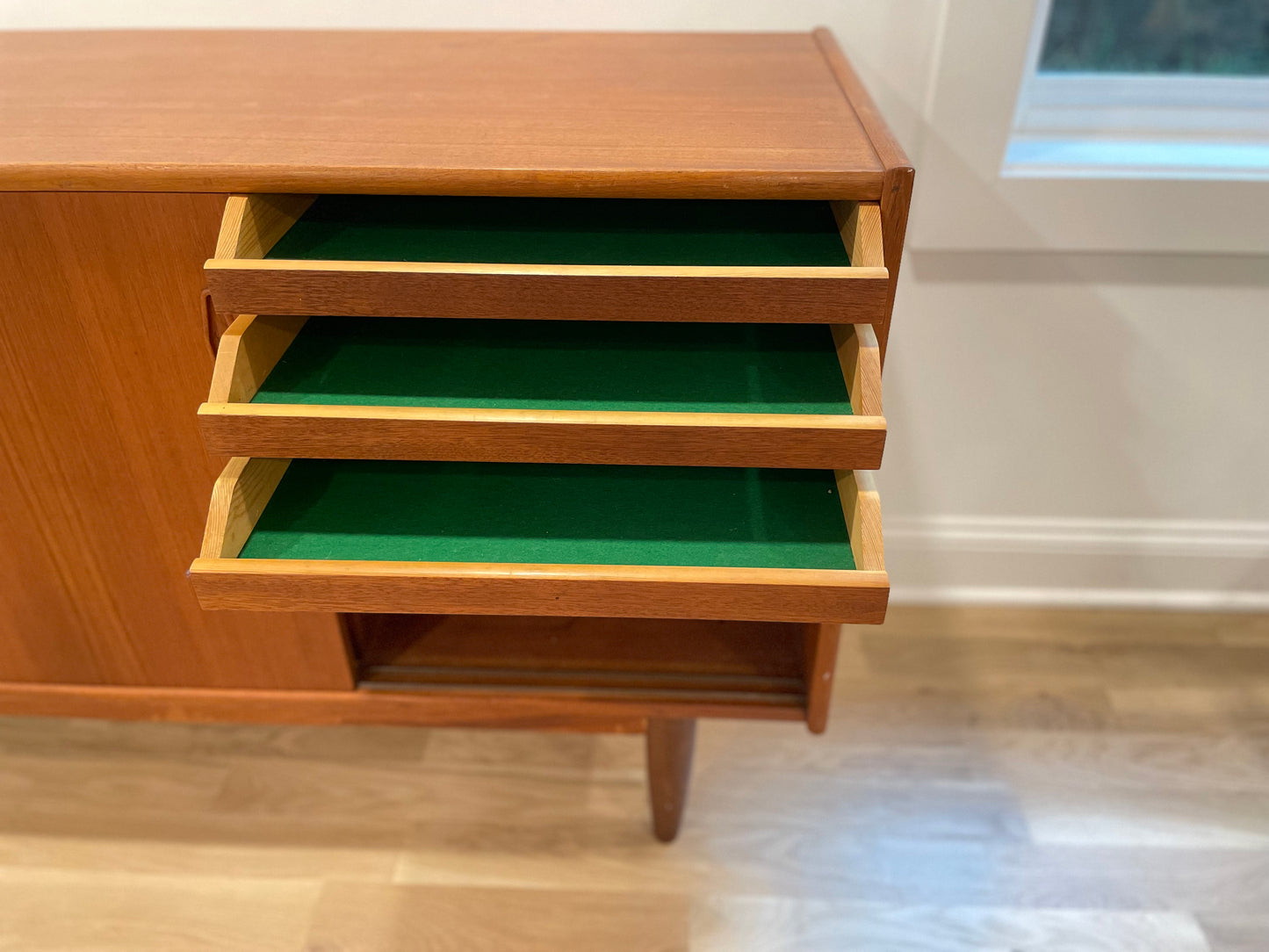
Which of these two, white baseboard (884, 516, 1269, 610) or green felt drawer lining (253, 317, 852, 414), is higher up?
green felt drawer lining (253, 317, 852, 414)

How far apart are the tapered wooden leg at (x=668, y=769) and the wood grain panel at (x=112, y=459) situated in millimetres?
322

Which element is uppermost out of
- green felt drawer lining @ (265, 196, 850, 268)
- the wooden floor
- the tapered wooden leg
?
green felt drawer lining @ (265, 196, 850, 268)

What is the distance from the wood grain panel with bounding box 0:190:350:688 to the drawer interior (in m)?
0.06

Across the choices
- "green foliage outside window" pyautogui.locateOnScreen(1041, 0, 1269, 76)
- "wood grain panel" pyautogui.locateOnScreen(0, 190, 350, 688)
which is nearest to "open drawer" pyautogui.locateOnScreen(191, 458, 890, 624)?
"wood grain panel" pyautogui.locateOnScreen(0, 190, 350, 688)

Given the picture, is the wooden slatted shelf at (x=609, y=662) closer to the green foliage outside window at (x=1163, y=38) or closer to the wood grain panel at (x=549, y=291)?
the wood grain panel at (x=549, y=291)

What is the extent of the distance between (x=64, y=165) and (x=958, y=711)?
114 centimetres

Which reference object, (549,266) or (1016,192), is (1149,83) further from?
(549,266)

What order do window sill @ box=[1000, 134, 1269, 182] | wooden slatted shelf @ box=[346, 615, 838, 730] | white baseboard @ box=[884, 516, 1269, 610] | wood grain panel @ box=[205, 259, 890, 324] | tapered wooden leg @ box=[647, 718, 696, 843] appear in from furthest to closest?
white baseboard @ box=[884, 516, 1269, 610], window sill @ box=[1000, 134, 1269, 182], tapered wooden leg @ box=[647, 718, 696, 843], wooden slatted shelf @ box=[346, 615, 838, 730], wood grain panel @ box=[205, 259, 890, 324]

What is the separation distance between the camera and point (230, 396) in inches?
22.8

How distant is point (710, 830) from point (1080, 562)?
0.70 m

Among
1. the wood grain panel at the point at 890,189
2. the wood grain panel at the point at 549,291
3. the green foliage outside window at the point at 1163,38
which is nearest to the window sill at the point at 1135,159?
the green foliage outside window at the point at 1163,38

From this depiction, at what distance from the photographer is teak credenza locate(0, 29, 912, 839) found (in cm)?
57

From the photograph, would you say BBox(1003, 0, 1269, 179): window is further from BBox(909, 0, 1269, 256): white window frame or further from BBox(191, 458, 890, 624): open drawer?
BBox(191, 458, 890, 624): open drawer

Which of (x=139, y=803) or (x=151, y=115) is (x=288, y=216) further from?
(x=139, y=803)
